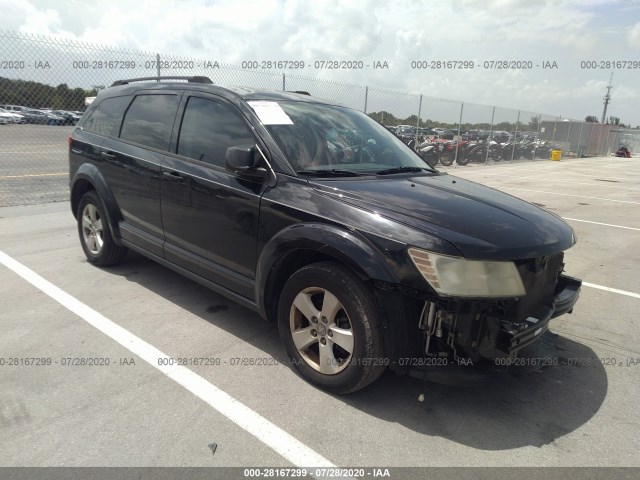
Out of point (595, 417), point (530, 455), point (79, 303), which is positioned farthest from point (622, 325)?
point (79, 303)

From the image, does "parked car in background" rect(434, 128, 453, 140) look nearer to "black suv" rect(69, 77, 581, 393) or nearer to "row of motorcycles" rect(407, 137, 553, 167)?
"row of motorcycles" rect(407, 137, 553, 167)

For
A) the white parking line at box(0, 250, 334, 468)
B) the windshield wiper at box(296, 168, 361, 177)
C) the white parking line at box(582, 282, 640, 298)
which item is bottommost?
the white parking line at box(0, 250, 334, 468)

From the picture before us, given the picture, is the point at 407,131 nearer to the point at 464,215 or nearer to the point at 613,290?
the point at 613,290

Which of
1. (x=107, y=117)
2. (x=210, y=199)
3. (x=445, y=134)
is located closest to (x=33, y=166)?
(x=107, y=117)

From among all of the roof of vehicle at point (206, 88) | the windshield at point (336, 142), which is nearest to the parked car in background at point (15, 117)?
the roof of vehicle at point (206, 88)

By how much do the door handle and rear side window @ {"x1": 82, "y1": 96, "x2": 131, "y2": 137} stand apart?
3.67 ft

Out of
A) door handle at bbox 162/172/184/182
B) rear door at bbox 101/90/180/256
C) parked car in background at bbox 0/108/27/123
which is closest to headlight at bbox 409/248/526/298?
door handle at bbox 162/172/184/182

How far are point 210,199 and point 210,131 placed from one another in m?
0.57

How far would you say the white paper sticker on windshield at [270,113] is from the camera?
332 cm

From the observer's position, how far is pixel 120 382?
292 centimetres

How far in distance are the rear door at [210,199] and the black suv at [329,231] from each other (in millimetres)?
12

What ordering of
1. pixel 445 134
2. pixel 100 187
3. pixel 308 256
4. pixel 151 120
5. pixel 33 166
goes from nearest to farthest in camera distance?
pixel 308 256 → pixel 151 120 → pixel 100 187 → pixel 33 166 → pixel 445 134

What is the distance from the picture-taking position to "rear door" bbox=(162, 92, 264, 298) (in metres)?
3.24

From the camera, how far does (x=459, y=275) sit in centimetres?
239
